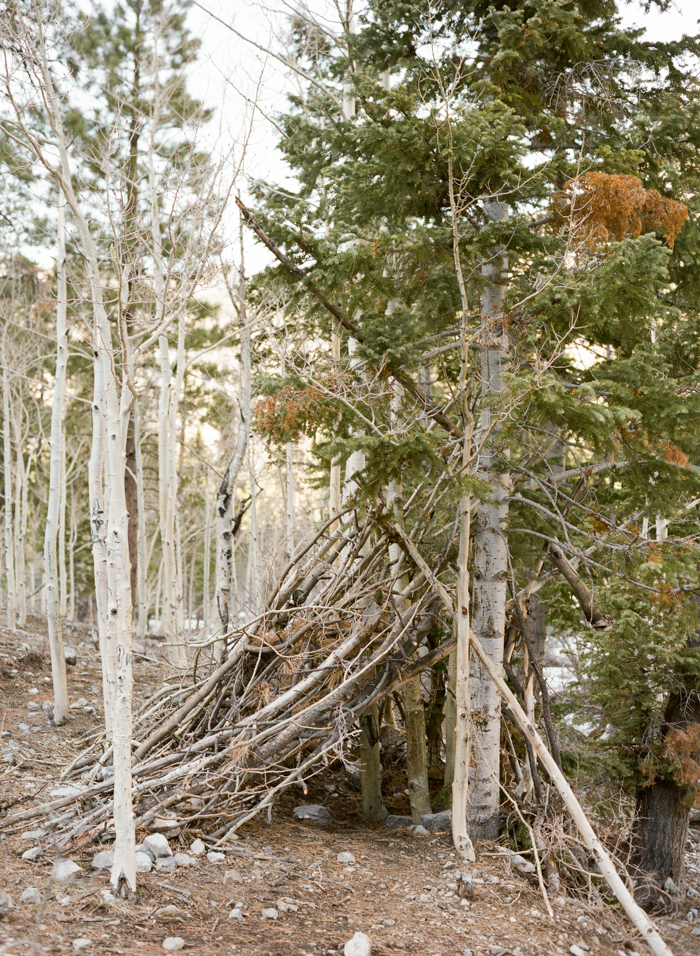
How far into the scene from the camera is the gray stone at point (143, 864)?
422 centimetres

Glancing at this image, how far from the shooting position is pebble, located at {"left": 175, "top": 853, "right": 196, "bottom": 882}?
4.43 m

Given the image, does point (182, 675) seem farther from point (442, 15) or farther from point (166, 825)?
point (442, 15)

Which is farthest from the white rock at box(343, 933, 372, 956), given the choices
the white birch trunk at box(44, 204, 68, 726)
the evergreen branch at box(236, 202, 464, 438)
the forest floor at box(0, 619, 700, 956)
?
the white birch trunk at box(44, 204, 68, 726)

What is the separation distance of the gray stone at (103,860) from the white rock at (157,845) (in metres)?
0.25

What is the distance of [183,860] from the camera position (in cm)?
444

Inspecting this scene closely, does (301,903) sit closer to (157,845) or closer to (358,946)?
(358,946)

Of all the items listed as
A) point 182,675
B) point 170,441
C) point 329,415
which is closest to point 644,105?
point 329,415

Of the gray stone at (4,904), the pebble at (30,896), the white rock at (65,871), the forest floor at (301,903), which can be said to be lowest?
the forest floor at (301,903)

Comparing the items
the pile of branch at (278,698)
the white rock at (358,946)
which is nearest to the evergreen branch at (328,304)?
the pile of branch at (278,698)

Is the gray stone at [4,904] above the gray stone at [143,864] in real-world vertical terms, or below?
above

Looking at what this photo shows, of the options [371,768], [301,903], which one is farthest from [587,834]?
[371,768]

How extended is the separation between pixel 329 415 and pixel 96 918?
3.17 metres

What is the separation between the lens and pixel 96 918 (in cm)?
360

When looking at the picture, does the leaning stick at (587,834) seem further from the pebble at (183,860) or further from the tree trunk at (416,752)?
the pebble at (183,860)
